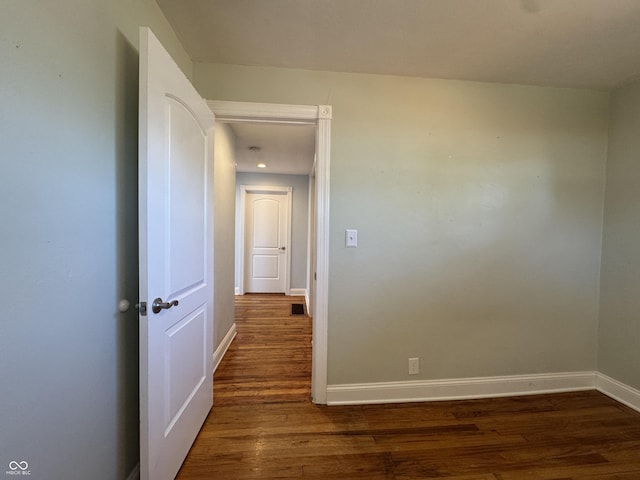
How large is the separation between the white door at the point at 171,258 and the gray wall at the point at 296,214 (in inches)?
136

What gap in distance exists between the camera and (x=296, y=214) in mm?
5215

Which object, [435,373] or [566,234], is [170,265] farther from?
[566,234]

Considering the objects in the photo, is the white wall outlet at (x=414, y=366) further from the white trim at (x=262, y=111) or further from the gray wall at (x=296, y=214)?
the gray wall at (x=296, y=214)

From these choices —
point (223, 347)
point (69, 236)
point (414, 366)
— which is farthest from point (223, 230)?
point (414, 366)

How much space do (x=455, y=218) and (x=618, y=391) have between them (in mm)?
1794

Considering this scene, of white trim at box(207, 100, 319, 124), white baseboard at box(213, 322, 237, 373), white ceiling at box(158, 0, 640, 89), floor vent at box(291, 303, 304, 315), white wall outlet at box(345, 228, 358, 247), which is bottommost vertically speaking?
floor vent at box(291, 303, 304, 315)

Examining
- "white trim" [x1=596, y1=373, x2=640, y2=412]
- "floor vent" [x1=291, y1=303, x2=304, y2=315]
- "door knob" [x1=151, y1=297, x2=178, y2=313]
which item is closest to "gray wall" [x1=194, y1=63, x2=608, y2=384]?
"white trim" [x1=596, y1=373, x2=640, y2=412]

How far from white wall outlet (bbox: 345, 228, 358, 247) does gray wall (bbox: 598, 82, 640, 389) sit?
1986mm

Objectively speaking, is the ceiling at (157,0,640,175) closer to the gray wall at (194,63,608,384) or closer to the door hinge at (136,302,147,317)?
the gray wall at (194,63,608,384)

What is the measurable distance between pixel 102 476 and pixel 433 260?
2076mm

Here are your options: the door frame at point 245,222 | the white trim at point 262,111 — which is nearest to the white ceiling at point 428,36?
the white trim at point 262,111

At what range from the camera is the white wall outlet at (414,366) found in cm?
192

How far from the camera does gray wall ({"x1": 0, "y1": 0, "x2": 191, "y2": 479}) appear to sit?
0.68 meters

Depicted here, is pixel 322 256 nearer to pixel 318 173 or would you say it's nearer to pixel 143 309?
pixel 318 173
